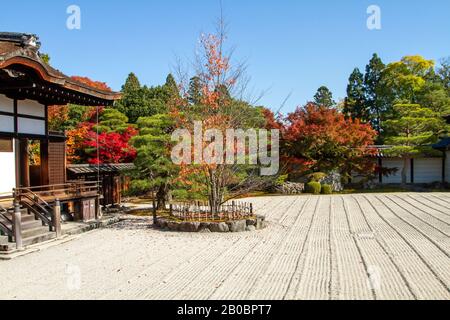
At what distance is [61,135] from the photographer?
1457 centimetres

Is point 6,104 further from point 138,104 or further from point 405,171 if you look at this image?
point 405,171

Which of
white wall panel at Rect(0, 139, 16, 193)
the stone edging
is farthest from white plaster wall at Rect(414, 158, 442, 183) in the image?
white wall panel at Rect(0, 139, 16, 193)

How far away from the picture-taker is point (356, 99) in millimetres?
43094

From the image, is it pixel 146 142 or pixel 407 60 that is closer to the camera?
pixel 146 142

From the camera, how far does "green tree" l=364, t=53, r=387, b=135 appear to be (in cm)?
4138

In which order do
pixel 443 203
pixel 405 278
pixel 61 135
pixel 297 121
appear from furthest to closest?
1. pixel 297 121
2. pixel 443 203
3. pixel 61 135
4. pixel 405 278

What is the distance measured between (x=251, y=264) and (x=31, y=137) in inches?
356

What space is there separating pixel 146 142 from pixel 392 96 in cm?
3127

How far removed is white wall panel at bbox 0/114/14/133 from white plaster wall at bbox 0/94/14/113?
24cm

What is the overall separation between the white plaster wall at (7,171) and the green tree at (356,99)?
34.9 m
